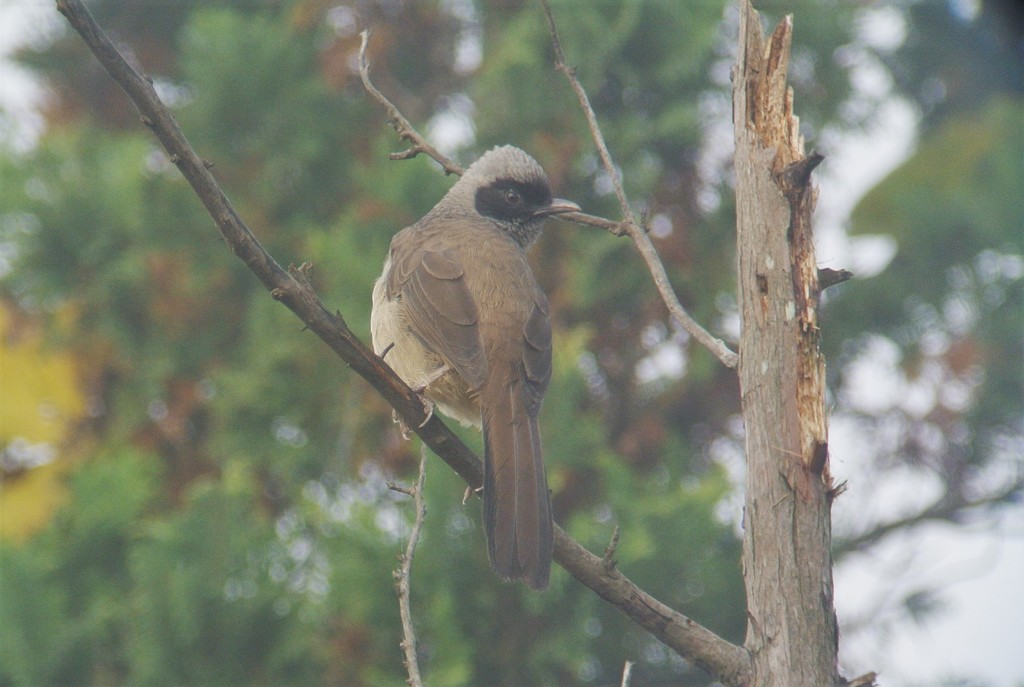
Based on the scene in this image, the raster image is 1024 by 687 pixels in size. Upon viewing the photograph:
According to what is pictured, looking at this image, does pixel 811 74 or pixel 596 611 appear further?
pixel 811 74

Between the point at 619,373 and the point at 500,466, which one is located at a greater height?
the point at 619,373

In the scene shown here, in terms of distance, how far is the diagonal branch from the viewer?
2.44 m

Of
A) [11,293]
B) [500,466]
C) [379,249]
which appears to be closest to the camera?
[500,466]

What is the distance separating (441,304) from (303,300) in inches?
51.6

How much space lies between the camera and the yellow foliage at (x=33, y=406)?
6.18 meters

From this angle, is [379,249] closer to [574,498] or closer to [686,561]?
[574,498]

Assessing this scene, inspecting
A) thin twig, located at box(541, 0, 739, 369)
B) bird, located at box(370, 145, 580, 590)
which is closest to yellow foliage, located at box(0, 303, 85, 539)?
bird, located at box(370, 145, 580, 590)

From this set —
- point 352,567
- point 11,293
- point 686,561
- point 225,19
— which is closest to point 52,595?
point 352,567

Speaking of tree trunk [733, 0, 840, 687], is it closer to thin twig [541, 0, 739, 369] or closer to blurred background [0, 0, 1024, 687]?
thin twig [541, 0, 739, 369]

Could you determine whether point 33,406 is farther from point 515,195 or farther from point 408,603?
point 408,603

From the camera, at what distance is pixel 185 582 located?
5.10 meters

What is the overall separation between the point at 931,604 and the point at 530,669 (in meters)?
2.35

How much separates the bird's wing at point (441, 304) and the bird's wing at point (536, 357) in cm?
14

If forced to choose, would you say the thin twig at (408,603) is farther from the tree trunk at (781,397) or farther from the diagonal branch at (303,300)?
the tree trunk at (781,397)
